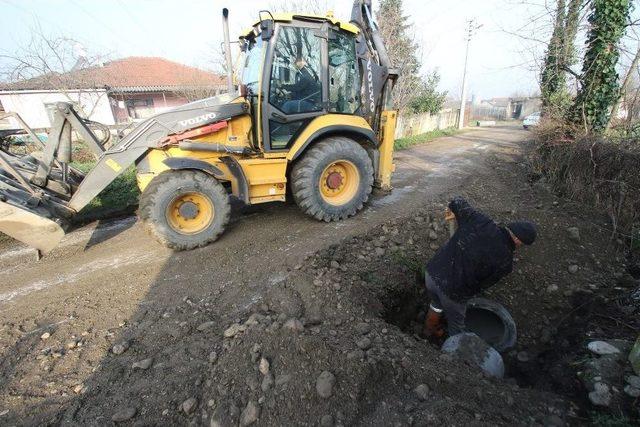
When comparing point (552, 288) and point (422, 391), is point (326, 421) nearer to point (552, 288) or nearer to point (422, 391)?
point (422, 391)

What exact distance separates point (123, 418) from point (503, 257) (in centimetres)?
313

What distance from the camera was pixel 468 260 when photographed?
10.1ft

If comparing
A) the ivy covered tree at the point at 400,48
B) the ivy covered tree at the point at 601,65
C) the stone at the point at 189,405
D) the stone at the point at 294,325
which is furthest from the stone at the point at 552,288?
the ivy covered tree at the point at 400,48

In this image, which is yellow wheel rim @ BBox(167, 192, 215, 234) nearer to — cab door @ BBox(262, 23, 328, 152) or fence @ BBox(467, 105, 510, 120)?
cab door @ BBox(262, 23, 328, 152)

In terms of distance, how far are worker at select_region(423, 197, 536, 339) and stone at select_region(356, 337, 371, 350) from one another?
110 cm

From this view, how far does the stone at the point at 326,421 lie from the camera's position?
80.1 inches

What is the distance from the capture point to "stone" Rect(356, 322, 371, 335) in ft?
9.34

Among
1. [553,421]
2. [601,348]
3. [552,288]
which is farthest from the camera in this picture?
[552,288]

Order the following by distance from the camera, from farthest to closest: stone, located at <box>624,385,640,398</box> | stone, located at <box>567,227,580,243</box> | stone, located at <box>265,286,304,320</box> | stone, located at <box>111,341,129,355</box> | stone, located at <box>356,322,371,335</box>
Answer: stone, located at <box>567,227,580,243</box> < stone, located at <box>265,286,304,320</box> < stone, located at <box>356,322,371,335</box> < stone, located at <box>111,341,129,355</box> < stone, located at <box>624,385,640,398</box>

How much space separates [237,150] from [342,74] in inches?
74.8

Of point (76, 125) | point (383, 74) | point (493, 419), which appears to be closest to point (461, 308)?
point (493, 419)

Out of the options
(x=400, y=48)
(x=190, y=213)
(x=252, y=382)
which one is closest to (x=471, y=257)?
(x=252, y=382)

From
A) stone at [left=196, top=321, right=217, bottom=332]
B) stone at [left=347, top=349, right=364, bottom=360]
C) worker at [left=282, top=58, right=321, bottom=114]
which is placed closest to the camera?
stone at [left=347, top=349, right=364, bottom=360]

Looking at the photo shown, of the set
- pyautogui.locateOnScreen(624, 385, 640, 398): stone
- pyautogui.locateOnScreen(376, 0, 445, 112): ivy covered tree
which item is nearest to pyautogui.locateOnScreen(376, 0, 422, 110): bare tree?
pyautogui.locateOnScreen(376, 0, 445, 112): ivy covered tree
